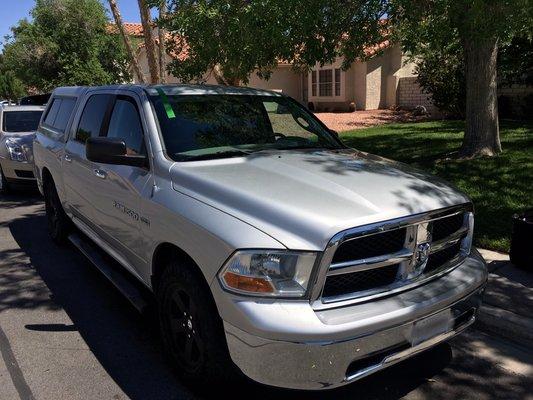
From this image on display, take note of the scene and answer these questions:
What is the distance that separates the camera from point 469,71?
8.83 m

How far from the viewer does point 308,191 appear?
3053 millimetres

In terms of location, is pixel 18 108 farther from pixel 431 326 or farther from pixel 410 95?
pixel 410 95

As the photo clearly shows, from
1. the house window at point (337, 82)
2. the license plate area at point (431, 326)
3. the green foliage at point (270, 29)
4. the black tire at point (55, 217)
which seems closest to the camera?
the license plate area at point (431, 326)

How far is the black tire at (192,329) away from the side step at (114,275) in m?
0.43

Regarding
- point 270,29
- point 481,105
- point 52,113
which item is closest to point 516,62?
point 481,105

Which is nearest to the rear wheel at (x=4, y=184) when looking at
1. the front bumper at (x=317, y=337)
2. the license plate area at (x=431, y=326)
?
the front bumper at (x=317, y=337)

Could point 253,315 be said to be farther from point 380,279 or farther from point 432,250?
point 432,250

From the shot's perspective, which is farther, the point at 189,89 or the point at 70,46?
the point at 70,46

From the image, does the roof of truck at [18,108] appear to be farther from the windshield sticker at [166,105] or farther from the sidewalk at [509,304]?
the sidewalk at [509,304]

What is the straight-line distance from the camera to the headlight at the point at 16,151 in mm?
9172

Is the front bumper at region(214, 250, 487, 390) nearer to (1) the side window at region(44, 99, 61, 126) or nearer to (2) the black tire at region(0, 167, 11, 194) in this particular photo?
(1) the side window at region(44, 99, 61, 126)

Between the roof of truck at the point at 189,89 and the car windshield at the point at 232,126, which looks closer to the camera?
the car windshield at the point at 232,126

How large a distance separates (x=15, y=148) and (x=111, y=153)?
6.60 metres

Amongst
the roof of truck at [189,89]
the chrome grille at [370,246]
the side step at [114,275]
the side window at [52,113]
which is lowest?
the side step at [114,275]
